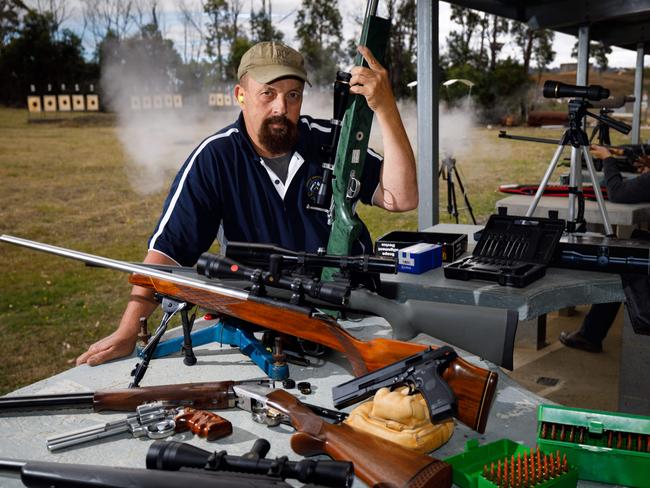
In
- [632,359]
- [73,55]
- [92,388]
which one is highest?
[73,55]

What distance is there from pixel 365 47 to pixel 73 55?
3.15m

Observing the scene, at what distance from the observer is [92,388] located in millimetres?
1629

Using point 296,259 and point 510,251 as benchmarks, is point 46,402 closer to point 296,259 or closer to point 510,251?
point 296,259

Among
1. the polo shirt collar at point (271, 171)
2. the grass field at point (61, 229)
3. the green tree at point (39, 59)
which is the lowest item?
the grass field at point (61, 229)

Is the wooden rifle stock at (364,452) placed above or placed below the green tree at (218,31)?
below

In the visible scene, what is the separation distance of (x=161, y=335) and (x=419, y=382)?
75cm

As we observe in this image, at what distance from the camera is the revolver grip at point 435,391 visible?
1.17 metres

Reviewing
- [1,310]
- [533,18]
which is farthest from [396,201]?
[1,310]

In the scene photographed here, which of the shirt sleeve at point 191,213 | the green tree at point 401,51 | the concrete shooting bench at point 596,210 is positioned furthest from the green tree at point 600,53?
the shirt sleeve at point 191,213

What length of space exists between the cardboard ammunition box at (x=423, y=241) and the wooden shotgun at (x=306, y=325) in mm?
793

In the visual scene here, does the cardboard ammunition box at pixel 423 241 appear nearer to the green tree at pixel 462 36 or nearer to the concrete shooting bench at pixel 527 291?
the concrete shooting bench at pixel 527 291

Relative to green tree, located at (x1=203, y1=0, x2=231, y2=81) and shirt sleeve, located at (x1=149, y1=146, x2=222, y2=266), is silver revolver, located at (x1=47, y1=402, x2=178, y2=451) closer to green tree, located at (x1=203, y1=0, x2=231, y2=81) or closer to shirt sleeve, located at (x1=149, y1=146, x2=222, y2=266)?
shirt sleeve, located at (x1=149, y1=146, x2=222, y2=266)

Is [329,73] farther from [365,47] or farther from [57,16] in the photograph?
[365,47]

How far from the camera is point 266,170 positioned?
2.34m
